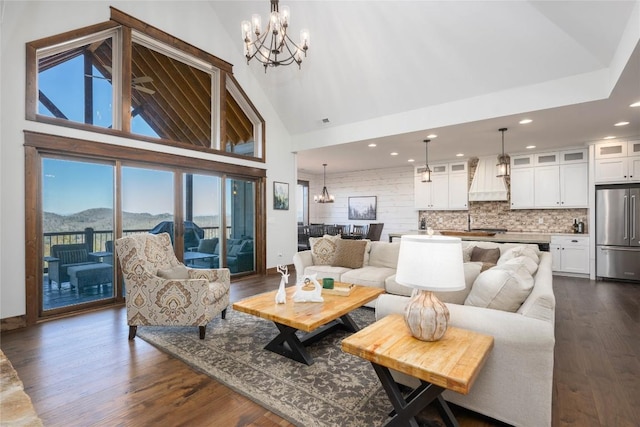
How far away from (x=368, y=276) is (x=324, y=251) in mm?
940

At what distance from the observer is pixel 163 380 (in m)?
2.31

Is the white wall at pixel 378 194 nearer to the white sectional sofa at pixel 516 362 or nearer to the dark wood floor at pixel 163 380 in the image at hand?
the dark wood floor at pixel 163 380

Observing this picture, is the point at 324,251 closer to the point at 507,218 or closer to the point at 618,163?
the point at 507,218

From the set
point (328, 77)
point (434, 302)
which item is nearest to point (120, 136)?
point (328, 77)

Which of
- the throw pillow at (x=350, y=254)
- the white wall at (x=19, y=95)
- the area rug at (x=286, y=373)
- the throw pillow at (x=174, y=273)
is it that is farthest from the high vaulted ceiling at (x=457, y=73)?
the throw pillow at (x=174, y=273)

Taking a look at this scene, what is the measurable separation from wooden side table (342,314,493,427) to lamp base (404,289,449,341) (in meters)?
0.04

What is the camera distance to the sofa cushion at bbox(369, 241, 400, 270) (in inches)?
177

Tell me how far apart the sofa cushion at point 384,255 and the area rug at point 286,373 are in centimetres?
132

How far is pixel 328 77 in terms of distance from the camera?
17.3 feet

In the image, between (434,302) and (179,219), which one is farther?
(179,219)

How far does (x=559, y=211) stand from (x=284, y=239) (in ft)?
19.3

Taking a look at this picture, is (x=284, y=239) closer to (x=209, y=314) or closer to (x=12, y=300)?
(x=209, y=314)

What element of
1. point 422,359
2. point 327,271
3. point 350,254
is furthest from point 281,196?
point 422,359

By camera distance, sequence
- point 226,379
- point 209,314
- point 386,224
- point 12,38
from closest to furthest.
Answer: point 226,379
point 209,314
point 12,38
point 386,224
